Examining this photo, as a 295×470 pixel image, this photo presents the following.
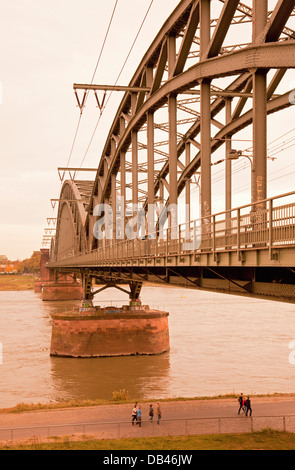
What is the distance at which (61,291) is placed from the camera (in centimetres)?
11100

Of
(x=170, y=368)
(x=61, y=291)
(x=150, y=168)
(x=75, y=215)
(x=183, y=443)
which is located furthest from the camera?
(x=61, y=291)

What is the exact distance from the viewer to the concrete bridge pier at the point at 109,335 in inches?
1661

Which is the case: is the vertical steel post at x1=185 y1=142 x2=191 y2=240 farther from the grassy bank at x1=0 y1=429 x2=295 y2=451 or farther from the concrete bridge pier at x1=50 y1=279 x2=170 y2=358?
the concrete bridge pier at x1=50 y1=279 x2=170 y2=358

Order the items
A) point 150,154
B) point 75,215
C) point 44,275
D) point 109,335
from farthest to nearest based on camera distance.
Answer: point 44,275, point 75,215, point 109,335, point 150,154

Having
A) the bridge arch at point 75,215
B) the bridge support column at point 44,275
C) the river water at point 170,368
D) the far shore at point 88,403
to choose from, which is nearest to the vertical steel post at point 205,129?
the far shore at point 88,403

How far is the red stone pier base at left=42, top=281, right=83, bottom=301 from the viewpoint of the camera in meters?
108

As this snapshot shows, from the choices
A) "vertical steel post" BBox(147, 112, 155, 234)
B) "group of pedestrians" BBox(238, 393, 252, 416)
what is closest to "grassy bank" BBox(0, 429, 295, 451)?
"group of pedestrians" BBox(238, 393, 252, 416)

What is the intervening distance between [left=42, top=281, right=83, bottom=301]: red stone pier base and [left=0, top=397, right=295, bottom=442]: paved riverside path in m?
84.7

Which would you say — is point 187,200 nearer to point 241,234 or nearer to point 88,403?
point 88,403

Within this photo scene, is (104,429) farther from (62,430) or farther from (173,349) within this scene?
(173,349)

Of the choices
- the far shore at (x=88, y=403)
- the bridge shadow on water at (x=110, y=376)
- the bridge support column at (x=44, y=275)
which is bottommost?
the bridge shadow on water at (x=110, y=376)

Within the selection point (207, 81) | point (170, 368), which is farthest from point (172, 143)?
point (170, 368)

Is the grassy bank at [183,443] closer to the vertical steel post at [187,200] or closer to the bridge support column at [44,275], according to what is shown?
the vertical steel post at [187,200]

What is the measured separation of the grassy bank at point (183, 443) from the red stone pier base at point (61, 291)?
89.9 metres
